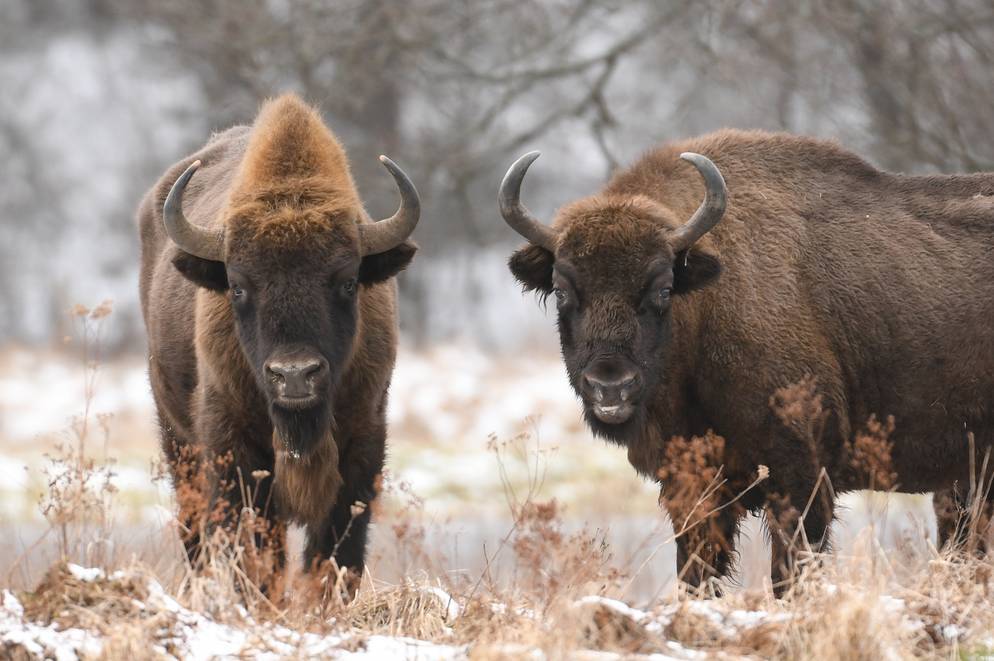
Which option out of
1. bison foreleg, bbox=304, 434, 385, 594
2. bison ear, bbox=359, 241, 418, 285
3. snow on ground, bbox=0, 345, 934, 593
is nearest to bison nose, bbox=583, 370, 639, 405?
bison ear, bbox=359, 241, 418, 285

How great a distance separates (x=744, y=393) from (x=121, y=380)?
13805 millimetres

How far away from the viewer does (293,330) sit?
6676 mm

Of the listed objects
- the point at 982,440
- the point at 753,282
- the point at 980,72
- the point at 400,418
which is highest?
the point at 980,72

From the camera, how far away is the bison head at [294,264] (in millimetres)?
6676

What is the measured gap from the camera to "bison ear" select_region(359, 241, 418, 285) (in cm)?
729

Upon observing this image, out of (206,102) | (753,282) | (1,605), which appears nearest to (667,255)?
(753,282)

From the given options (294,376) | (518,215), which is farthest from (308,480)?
(518,215)

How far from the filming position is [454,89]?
22266 millimetres

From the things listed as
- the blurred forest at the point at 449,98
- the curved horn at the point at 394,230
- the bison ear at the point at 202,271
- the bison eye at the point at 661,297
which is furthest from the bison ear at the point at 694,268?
the blurred forest at the point at 449,98

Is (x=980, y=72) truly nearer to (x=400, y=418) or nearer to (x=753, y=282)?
(x=753, y=282)

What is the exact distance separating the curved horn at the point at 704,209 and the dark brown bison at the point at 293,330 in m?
1.37

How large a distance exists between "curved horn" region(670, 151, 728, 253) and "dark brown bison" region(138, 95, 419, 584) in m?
1.37

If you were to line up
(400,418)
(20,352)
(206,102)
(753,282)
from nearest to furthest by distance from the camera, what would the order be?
1. (753,282)
2. (400,418)
3. (20,352)
4. (206,102)

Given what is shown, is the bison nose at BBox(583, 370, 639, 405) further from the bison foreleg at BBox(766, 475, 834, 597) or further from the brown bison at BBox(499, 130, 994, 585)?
the bison foreleg at BBox(766, 475, 834, 597)
